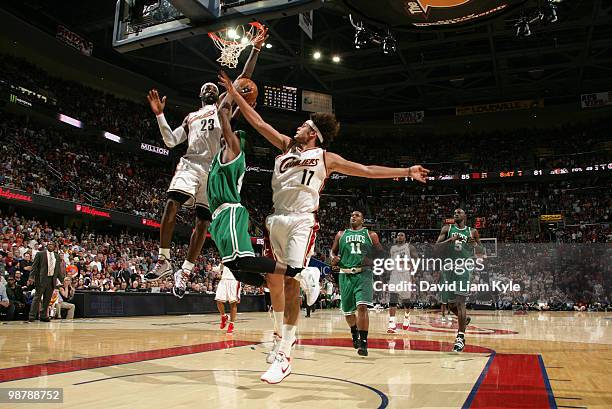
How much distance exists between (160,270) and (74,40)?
22047 millimetres

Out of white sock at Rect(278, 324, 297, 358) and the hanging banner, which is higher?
the hanging banner

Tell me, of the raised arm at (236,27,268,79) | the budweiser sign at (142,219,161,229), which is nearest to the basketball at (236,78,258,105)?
the raised arm at (236,27,268,79)

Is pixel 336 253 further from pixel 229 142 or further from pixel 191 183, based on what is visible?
pixel 229 142

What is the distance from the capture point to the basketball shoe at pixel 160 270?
5324mm

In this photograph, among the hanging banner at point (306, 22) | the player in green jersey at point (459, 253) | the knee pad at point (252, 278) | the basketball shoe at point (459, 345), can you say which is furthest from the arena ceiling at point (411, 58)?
the knee pad at point (252, 278)

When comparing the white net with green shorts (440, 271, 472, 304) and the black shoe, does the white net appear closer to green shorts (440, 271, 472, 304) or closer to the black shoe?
green shorts (440, 271, 472, 304)

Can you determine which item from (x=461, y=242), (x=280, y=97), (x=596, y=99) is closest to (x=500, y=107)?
(x=596, y=99)

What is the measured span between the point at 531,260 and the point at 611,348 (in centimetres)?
1928

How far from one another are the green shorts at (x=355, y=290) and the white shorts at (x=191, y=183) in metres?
2.68

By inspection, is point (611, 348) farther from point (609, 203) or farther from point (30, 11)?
point (609, 203)

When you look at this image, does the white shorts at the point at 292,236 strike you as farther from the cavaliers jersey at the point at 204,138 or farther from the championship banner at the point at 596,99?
the championship banner at the point at 596,99

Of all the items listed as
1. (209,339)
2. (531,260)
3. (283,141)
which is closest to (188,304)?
(209,339)

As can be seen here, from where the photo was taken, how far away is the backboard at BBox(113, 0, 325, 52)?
5938 mm

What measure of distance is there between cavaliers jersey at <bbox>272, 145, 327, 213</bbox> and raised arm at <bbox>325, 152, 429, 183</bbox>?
11 centimetres
